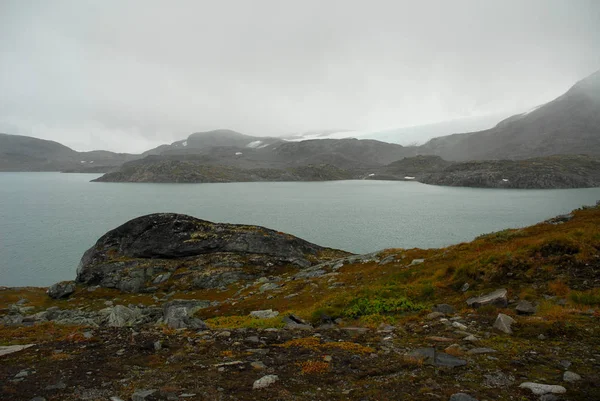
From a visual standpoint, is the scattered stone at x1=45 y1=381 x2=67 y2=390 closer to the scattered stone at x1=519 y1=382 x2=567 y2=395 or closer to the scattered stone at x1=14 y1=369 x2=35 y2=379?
the scattered stone at x1=14 y1=369 x2=35 y2=379

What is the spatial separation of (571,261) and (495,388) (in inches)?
446

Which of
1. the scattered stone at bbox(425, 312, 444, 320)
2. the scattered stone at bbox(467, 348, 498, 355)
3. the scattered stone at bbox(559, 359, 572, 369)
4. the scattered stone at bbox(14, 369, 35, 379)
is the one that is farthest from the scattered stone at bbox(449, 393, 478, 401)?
the scattered stone at bbox(14, 369, 35, 379)

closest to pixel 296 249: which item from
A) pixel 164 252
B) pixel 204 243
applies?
pixel 204 243

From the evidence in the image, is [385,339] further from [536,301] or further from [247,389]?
[536,301]

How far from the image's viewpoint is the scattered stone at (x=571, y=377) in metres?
7.42

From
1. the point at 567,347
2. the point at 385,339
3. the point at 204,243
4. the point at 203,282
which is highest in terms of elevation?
the point at 567,347

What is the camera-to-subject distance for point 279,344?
38.1 feet

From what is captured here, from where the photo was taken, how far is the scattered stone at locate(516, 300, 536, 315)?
1267cm

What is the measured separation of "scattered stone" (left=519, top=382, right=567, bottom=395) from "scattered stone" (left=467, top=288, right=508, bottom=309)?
22.9 feet

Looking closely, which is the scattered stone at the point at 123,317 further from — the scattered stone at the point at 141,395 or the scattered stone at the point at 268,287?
the scattered stone at the point at 141,395

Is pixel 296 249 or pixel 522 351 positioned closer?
pixel 522 351

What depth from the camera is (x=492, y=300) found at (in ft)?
45.7

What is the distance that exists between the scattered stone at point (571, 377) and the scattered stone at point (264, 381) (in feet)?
21.4

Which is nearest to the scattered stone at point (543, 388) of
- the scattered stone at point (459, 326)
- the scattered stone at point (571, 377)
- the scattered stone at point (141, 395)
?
the scattered stone at point (571, 377)
